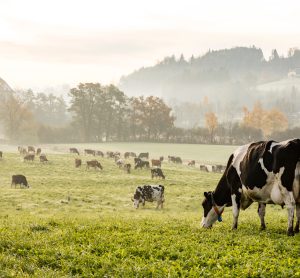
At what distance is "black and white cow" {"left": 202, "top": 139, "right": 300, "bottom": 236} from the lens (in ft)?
34.6

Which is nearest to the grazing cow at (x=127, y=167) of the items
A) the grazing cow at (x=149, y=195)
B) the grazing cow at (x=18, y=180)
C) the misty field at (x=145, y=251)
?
the grazing cow at (x=18, y=180)

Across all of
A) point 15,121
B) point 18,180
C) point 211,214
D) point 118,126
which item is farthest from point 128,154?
point 211,214

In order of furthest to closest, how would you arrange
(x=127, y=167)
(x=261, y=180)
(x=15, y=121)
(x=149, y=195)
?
(x=15, y=121)
(x=127, y=167)
(x=149, y=195)
(x=261, y=180)

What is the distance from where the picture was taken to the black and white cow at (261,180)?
415 inches

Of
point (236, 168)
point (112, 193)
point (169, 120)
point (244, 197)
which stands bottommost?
point (112, 193)

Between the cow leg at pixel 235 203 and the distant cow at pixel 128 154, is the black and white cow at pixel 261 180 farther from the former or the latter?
the distant cow at pixel 128 154

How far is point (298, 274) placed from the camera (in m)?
7.56

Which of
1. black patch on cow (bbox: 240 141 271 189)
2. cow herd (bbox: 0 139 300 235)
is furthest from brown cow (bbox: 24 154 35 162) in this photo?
black patch on cow (bbox: 240 141 271 189)

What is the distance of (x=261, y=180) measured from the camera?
11.2 metres

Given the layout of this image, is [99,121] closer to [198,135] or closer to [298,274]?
[198,135]

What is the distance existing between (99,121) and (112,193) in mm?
80465

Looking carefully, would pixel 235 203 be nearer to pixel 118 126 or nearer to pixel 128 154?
pixel 128 154

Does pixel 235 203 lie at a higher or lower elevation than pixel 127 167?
higher

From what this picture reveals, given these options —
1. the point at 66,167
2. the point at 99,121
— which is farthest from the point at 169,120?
the point at 66,167
